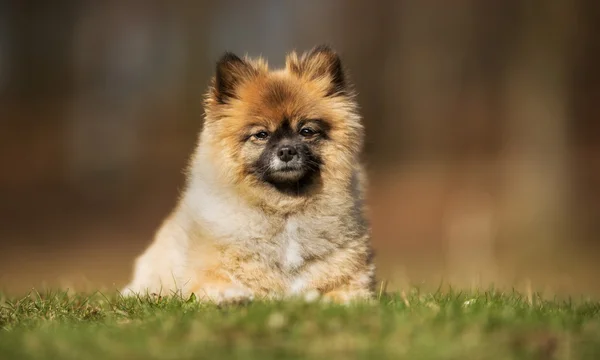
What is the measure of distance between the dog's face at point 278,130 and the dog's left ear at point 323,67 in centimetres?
3

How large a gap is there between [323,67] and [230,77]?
75 cm

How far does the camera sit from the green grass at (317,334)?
12.5 ft

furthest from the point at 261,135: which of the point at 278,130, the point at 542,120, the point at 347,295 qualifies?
the point at 542,120

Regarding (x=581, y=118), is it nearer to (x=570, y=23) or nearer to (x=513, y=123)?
(x=513, y=123)

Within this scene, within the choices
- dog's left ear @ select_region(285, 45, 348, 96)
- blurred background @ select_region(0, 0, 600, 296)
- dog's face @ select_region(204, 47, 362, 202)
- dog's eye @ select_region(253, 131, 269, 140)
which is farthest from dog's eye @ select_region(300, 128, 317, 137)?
blurred background @ select_region(0, 0, 600, 296)

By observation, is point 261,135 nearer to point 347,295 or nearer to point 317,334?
point 347,295

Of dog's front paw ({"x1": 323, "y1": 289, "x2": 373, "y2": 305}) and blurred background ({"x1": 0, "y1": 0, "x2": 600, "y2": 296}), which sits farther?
blurred background ({"x1": 0, "y1": 0, "x2": 600, "y2": 296})

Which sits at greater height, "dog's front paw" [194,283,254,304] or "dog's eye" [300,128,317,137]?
"dog's eye" [300,128,317,137]

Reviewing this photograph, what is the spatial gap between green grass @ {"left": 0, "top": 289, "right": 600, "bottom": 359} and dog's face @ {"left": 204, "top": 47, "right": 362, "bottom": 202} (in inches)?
52.1

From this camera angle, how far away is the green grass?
3811 millimetres

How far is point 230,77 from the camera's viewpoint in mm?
6102

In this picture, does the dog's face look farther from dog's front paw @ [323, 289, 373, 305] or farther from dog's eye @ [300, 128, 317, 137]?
dog's front paw @ [323, 289, 373, 305]

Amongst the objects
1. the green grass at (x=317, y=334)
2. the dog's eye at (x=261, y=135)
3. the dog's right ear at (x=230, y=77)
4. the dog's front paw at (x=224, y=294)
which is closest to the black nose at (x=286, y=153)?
the dog's eye at (x=261, y=135)

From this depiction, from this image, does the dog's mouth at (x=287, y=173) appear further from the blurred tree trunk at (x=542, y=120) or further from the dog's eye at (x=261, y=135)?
the blurred tree trunk at (x=542, y=120)
